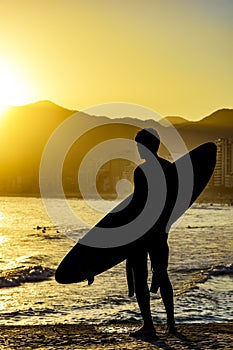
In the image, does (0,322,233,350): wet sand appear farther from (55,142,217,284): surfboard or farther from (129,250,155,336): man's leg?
(55,142,217,284): surfboard

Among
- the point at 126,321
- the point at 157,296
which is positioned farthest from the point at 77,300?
the point at 126,321

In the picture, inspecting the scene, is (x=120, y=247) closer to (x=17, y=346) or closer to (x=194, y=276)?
(x=17, y=346)

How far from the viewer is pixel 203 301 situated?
12.0m

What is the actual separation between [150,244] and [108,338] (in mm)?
1316

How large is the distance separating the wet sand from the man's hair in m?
2.20

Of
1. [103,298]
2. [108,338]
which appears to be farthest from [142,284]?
[103,298]

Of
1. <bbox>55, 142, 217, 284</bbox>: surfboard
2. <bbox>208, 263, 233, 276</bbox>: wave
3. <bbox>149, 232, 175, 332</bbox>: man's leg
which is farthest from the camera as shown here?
<bbox>208, 263, 233, 276</bbox>: wave

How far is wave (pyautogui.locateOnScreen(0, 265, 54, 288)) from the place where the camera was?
16.4 m

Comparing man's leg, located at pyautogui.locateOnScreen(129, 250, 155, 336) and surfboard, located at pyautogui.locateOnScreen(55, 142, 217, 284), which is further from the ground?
surfboard, located at pyautogui.locateOnScreen(55, 142, 217, 284)

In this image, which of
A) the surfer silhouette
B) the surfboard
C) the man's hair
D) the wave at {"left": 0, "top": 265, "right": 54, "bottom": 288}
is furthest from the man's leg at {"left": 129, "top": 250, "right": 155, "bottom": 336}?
the wave at {"left": 0, "top": 265, "right": 54, "bottom": 288}

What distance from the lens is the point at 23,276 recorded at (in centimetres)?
1795

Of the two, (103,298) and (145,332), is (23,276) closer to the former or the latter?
(103,298)

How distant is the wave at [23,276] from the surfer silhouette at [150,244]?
30.4 feet

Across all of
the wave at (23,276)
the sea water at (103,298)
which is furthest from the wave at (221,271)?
the wave at (23,276)
